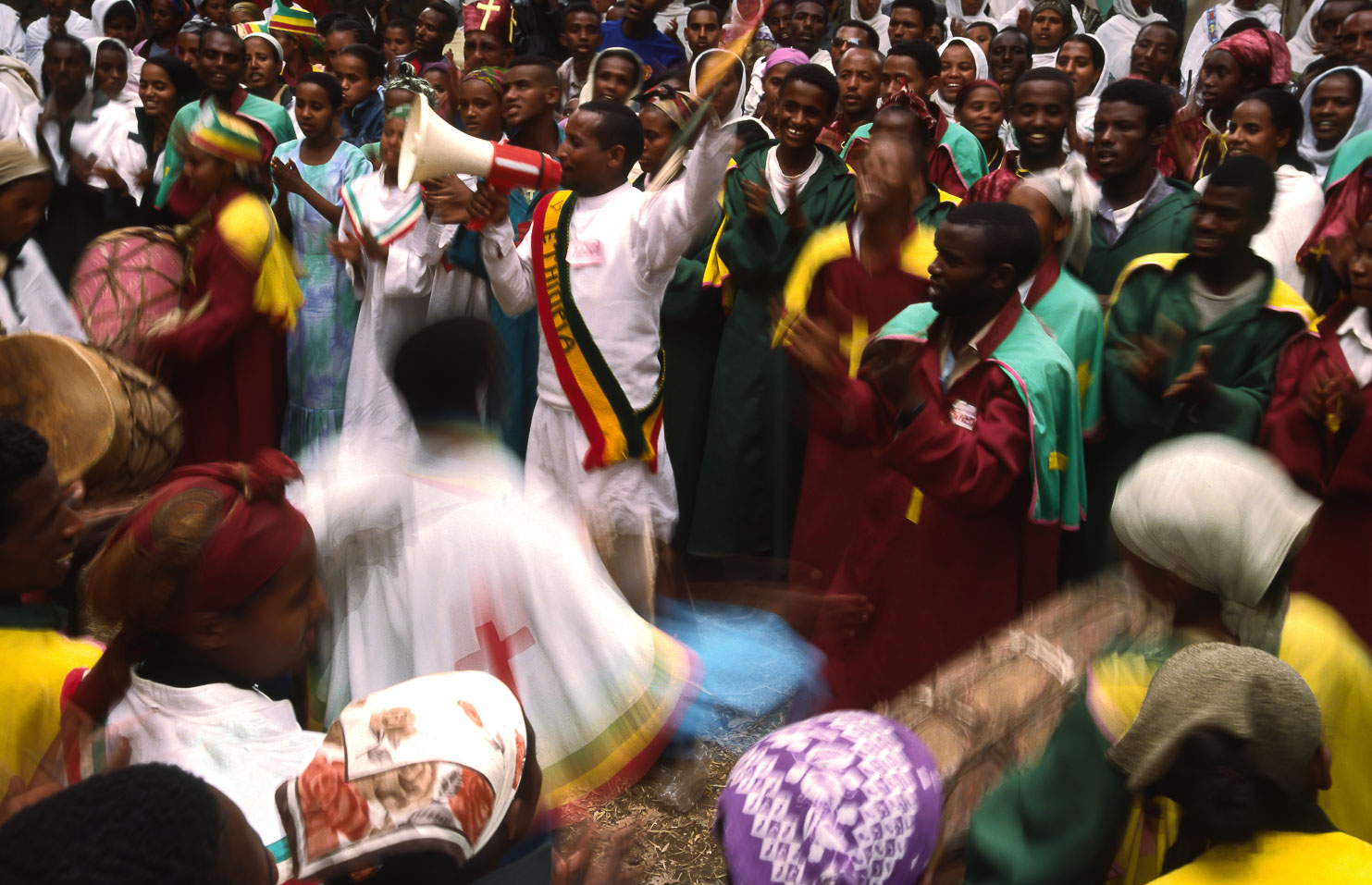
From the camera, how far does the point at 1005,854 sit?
2174 mm

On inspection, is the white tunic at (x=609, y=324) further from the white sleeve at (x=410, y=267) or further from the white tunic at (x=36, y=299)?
the white tunic at (x=36, y=299)

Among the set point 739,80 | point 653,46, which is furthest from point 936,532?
Result: point 653,46

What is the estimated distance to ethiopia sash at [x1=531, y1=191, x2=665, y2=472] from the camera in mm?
4926

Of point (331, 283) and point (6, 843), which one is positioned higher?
point (6, 843)

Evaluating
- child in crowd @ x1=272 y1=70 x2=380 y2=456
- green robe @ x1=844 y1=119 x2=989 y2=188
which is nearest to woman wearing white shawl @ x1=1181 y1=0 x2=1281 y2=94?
green robe @ x1=844 y1=119 x2=989 y2=188

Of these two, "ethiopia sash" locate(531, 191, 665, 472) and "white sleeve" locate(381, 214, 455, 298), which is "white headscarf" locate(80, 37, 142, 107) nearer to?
"white sleeve" locate(381, 214, 455, 298)

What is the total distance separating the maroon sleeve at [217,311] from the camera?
5.03m

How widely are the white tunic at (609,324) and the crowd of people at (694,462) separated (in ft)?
0.07

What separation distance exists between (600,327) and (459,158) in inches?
32.7

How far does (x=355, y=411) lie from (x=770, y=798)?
15.5 feet

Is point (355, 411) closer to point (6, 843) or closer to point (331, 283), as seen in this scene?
point (331, 283)

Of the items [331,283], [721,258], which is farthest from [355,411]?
[721,258]

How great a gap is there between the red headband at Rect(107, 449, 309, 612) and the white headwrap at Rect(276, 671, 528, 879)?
0.46 m

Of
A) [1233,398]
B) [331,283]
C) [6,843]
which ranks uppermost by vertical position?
[6,843]
